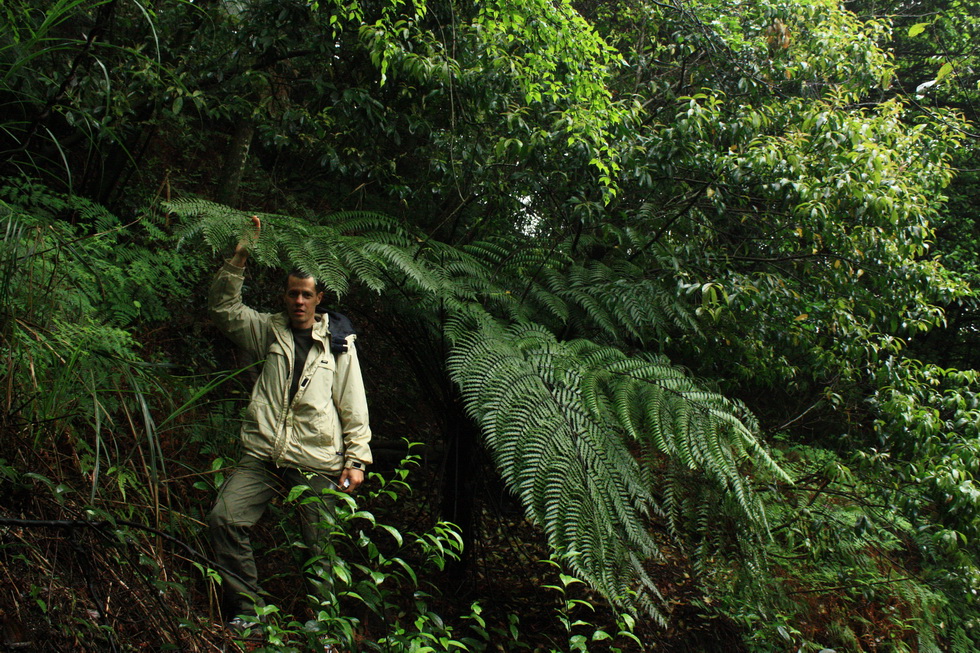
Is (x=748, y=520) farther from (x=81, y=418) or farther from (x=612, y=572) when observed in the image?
(x=81, y=418)

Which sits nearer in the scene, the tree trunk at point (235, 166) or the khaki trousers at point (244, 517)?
the khaki trousers at point (244, 517)

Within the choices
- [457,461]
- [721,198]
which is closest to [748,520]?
[457,461]

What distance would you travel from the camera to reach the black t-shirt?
2.81 meters

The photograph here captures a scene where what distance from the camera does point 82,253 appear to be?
8.71 feet

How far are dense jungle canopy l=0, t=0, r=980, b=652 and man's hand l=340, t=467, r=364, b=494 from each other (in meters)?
0.23

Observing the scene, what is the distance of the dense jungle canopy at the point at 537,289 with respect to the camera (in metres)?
2.88

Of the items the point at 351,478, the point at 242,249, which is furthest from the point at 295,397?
the point at 242,249

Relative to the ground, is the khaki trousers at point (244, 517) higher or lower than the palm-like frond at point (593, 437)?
lower

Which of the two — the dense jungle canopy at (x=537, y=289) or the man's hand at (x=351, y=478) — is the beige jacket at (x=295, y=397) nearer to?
the man's hand at (x=351, y=478)

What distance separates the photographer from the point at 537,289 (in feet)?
12.8

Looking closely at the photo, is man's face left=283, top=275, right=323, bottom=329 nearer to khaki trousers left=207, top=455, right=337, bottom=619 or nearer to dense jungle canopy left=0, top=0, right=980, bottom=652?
dense jungle canopy left=0, top=0, right=980, bottom=652

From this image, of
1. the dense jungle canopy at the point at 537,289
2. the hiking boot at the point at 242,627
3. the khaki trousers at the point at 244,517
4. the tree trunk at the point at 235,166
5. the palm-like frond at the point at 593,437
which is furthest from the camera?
the tree trunk at the point at 235,166

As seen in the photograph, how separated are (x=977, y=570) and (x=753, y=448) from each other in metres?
2.13

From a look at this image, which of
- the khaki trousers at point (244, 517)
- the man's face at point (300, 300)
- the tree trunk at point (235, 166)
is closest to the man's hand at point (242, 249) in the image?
the man's face at point (300, 300)
